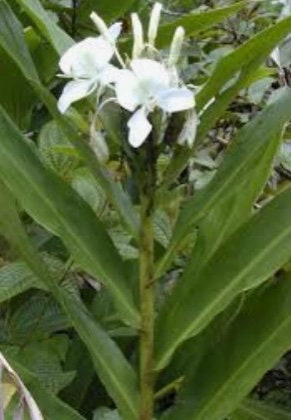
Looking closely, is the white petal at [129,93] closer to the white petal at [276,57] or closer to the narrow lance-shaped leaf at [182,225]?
the narrow lance-shaped leaf at [182,225]

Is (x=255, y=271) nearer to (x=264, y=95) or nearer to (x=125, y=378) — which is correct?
(x=125, y=378)

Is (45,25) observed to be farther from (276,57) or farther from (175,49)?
(276,57)

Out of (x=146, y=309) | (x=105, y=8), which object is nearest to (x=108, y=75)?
(x=146, y=309)

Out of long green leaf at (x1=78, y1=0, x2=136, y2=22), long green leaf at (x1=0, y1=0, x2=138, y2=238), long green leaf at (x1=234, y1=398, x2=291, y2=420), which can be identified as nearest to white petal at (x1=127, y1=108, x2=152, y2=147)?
long green leaf at (x1=0, y1=0, x2=138, y2=238)

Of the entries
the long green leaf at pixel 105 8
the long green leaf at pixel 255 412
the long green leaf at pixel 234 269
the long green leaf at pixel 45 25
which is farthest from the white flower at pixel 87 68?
the long green leaf at pixel 105 8

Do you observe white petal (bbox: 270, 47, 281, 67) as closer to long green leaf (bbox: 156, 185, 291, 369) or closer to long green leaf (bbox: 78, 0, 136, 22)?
long green leaf (bbox: 156, 185, 291, 369)

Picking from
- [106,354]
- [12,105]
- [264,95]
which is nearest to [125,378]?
[106,354]
